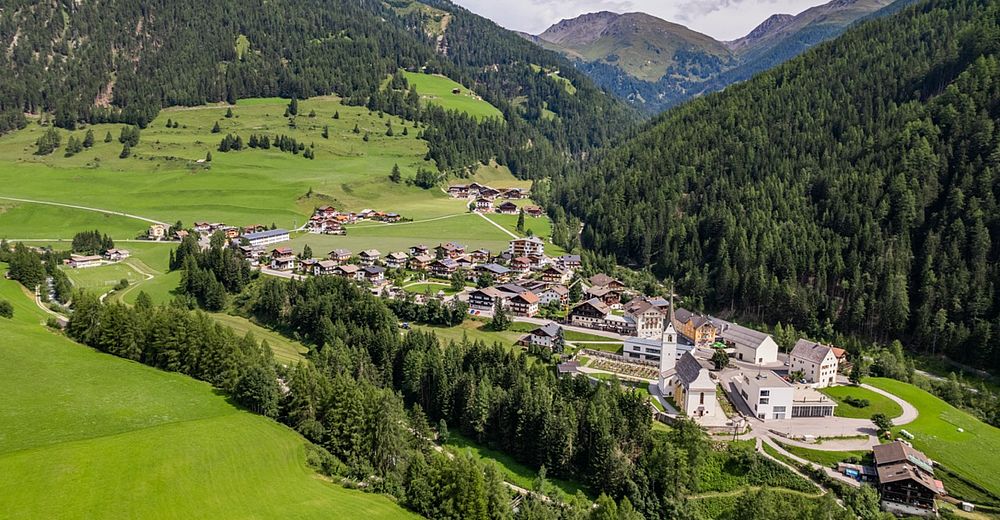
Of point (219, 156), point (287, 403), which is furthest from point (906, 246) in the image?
point (219, 156)

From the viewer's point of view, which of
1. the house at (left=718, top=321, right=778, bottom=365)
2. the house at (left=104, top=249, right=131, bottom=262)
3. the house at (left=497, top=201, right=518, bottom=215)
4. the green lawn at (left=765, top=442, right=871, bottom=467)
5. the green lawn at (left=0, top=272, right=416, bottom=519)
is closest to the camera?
the green lawn at (left=0, top=272, right=416, bottom=519)

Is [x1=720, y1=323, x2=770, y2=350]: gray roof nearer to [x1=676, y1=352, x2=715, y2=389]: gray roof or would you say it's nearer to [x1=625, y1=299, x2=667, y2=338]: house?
[x1=625, y1=299, x2=667, y2=338]: house

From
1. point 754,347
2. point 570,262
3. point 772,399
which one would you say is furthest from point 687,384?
point 570,262

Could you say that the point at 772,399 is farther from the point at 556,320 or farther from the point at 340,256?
the point at 340,256

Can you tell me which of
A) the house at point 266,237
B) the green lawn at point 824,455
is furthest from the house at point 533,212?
the green lawn at point 824,455

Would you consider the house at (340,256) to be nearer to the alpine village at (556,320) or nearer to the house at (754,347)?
→ the alpine village at (556,320)

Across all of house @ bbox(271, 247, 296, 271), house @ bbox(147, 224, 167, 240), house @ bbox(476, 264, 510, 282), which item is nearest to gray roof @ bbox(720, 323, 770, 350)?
house @ bbox(476, 264, 510, 282)
